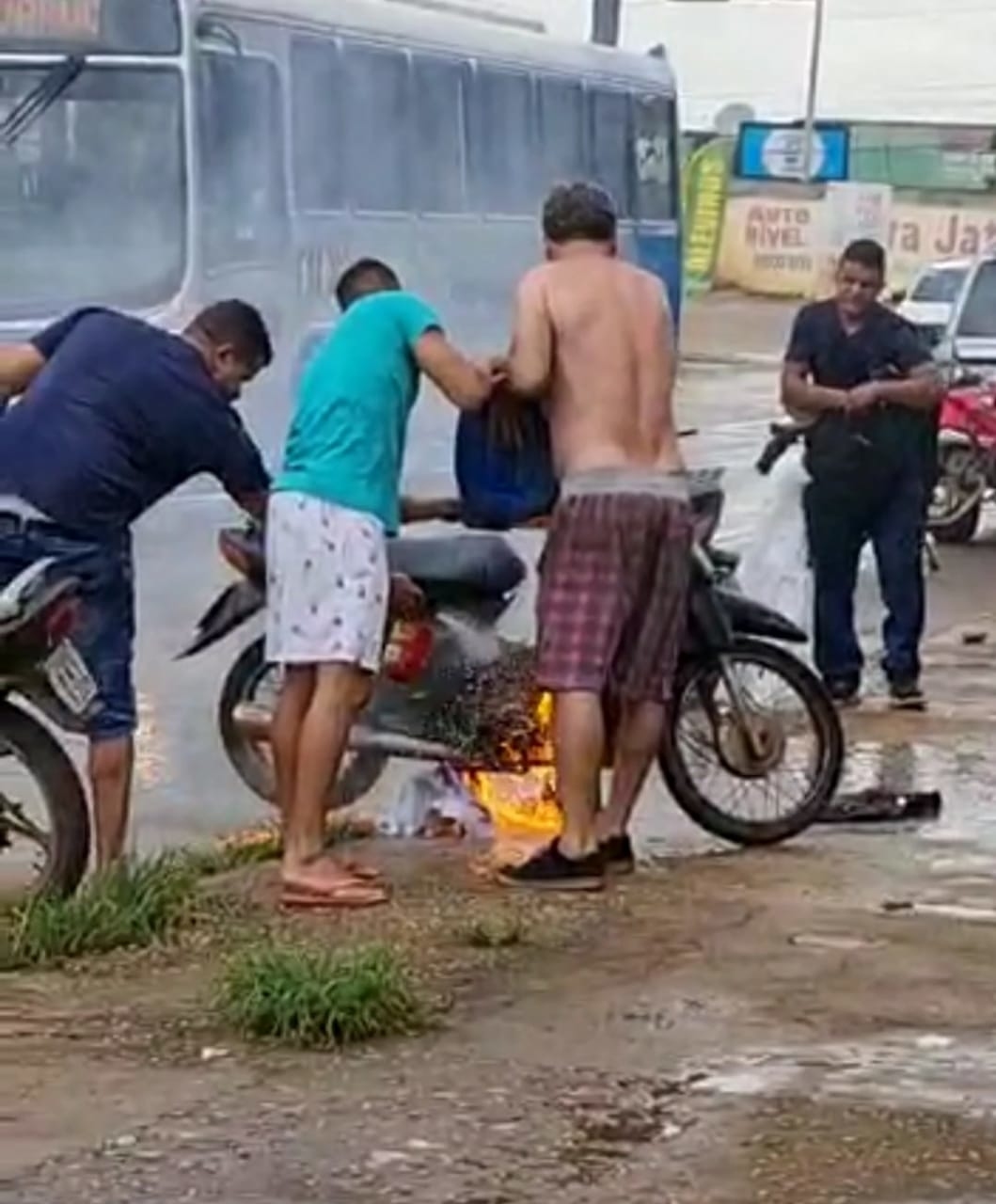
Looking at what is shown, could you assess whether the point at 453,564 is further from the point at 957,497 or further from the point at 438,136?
the point at 957,497

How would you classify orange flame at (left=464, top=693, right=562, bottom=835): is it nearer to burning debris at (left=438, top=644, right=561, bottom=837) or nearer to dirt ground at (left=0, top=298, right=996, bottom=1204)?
burning debris at (left=438, top=644, right=561, bottom=837)

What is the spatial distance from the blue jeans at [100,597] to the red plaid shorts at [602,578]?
111 cm

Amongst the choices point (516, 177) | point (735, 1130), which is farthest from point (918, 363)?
point (516, 177)

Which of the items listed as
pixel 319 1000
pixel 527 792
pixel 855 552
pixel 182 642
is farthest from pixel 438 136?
pixel 319 1000

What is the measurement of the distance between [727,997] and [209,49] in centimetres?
1009

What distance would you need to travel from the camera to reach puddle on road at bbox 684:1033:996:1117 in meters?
6.61

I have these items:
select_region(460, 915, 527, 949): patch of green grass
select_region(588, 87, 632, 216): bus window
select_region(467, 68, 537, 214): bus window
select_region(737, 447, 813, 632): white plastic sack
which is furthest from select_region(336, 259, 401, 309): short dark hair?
select_region(588, 87, 632, 216): bus window

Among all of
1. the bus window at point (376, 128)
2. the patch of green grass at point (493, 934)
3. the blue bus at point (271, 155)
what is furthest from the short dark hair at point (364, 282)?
the bus window at point (376, 128)

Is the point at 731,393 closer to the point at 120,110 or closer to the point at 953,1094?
the point at 120,110

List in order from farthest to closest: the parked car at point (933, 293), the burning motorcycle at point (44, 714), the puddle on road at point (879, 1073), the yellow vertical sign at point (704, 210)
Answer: the yellow vertical sign at point (704, 210) < the parked car at point (933, 293) < the burning motorcycle at point (44, 714) < the puddle on road at point (879, 1073)

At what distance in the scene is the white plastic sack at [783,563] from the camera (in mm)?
14961

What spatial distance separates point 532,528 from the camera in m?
9.27

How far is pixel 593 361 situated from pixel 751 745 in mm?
1375

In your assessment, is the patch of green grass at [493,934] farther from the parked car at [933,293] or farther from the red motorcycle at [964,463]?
the parked car at [933,293]
